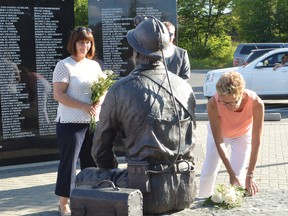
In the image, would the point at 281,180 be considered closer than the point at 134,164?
No

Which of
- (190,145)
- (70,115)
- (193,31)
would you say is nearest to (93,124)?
(70,115)

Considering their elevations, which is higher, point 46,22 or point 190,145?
point 46,22

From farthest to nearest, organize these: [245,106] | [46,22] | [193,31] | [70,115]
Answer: [193,31], [46,22], [70,115], [245,106]

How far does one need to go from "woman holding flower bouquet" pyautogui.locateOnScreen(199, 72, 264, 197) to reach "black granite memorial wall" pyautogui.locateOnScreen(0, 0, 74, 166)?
3.64m

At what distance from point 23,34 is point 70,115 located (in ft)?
9.51

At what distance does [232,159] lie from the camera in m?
5.46

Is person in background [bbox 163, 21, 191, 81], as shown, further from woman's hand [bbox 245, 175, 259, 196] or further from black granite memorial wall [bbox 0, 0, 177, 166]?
woman's hand [bbox 245, 175, 259, 196]

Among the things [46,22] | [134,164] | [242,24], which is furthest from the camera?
[242,24]

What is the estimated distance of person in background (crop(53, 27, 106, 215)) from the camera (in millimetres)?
5812

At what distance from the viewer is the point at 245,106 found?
16.6ft

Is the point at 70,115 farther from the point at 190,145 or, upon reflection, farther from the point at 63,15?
the point at 63,15

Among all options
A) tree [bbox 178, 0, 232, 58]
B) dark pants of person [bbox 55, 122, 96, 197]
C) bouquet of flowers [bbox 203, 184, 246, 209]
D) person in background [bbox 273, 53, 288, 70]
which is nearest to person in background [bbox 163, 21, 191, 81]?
dark pants of person [bbox 55, 122, 96, 197]

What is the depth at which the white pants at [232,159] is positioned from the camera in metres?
5.39

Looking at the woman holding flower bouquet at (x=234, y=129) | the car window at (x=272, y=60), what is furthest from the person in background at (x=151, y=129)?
the car window at (x=272, y=60)
